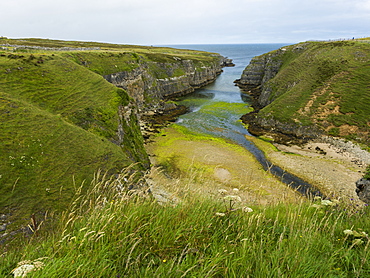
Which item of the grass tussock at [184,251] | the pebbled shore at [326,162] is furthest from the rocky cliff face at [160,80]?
the grass tussock at [184,251]

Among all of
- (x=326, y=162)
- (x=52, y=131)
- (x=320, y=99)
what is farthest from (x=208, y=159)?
(x=320, y=99)

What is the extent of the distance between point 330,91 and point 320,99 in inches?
203

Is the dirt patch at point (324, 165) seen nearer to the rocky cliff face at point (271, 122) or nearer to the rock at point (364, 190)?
the rocky cliff face at point (271, 122)

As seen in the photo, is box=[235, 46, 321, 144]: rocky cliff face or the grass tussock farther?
box=[235, 46, 321, 144]: rocky cliff face

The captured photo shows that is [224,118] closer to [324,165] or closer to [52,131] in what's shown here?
[324,165]

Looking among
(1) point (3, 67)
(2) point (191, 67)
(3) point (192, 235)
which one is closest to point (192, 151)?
(1) point (3, 67)

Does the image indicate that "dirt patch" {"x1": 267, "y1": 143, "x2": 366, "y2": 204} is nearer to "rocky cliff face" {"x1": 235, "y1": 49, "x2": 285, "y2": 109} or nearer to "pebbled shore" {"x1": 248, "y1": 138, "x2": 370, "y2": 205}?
"pebbled shore" {"x1": 248, "y1": 138, "x2": 370, "y2": 205}

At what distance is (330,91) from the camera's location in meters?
65.2

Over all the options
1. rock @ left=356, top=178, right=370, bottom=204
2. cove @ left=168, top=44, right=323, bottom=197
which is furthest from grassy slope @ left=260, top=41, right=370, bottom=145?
rock @ left=356, top=178, right=370, bottom=204

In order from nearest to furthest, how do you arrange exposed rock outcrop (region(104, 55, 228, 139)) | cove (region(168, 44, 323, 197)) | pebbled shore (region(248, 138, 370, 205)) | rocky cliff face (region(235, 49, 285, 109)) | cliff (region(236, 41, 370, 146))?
pebbled shore (region(248, 138, 370, 205)) < cove (region(168, 44, 323, 197)) < cliff (region(236, 41, 370, 146)) < exposed rock outcrop (region(104, 55, 228, 139)) < rocky cliff face (region(235, 49, 285, 109))

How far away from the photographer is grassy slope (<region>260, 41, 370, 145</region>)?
54.7 meters

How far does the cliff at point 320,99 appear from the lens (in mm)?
54031

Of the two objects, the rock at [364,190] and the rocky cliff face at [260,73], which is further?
the rocky cliff face at [260,73]

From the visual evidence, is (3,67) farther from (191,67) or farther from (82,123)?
(191,67)
